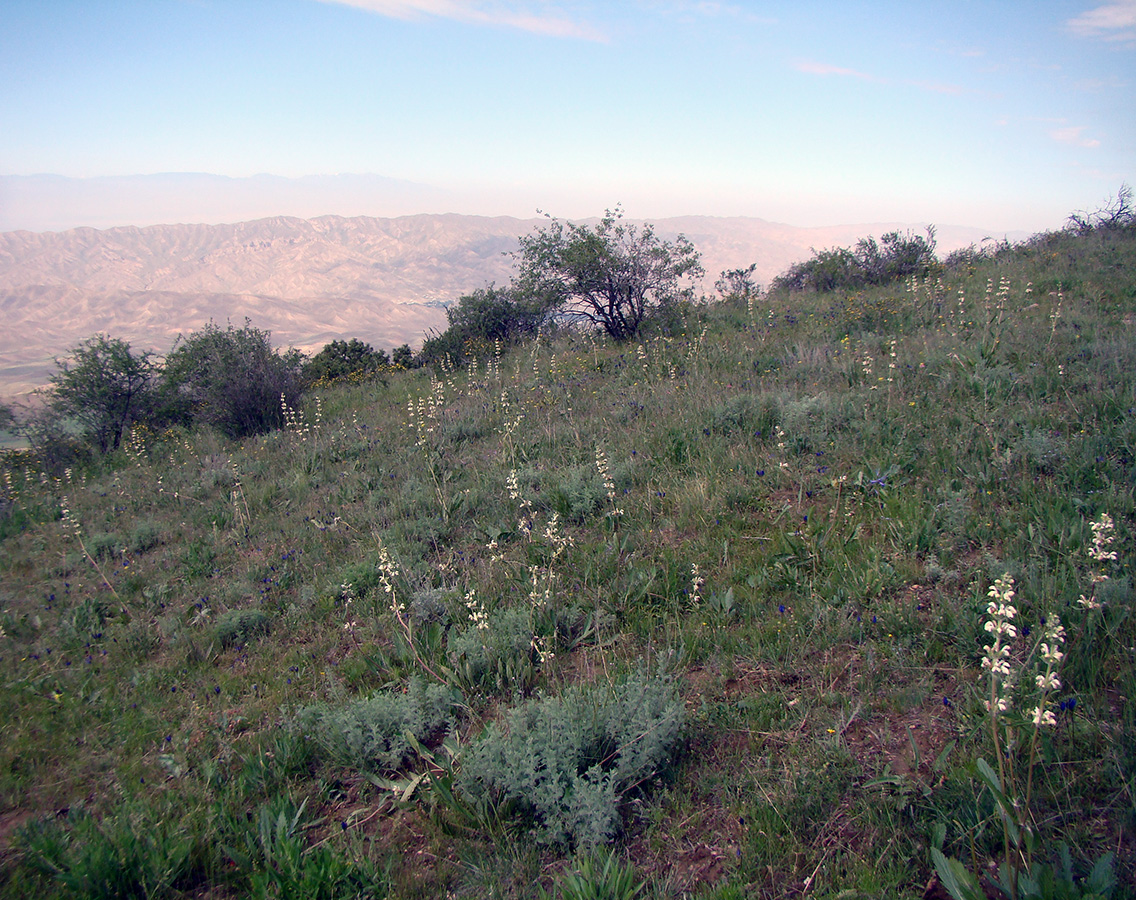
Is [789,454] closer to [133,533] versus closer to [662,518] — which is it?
[662,518]

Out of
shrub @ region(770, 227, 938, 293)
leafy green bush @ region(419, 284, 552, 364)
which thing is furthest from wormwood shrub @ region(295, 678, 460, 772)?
shrub @ region(770, 227, 938, 293)

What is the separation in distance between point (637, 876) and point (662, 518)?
250 centimetres

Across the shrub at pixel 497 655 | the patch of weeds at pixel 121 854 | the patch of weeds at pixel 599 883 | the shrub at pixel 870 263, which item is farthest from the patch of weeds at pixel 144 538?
the shrub at pixel 870 263

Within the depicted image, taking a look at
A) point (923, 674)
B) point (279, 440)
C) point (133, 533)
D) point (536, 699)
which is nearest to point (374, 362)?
point (279, 440)

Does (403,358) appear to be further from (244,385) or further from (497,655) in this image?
(497,655)

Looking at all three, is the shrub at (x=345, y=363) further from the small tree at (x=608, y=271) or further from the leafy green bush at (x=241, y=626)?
the leafy green bush at (x=241, y=626)

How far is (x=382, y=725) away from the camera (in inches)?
107

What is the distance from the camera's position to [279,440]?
935 cm

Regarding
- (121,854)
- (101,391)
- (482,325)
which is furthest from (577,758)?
(101,391)

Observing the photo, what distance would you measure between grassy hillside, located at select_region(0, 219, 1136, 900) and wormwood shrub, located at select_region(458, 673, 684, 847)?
2 cm

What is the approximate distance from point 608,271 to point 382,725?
1069 cm

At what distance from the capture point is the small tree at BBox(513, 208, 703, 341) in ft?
38.9

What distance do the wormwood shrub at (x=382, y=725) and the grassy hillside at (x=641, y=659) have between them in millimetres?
19

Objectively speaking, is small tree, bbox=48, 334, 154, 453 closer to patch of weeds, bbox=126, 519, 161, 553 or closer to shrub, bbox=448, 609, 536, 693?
patch of weeds, bbox=126, 519, 161, 553
